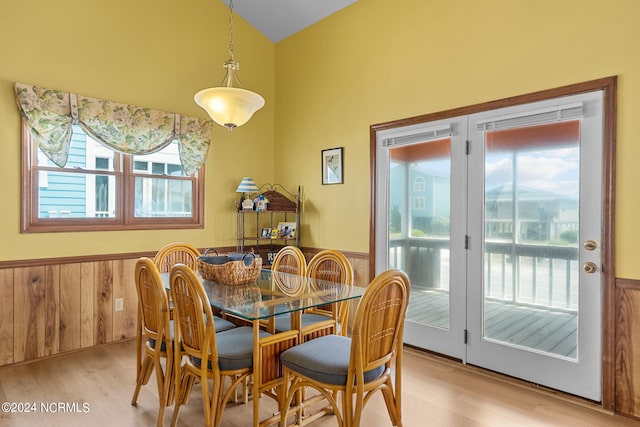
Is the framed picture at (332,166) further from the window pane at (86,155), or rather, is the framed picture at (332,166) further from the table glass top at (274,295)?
the window pane at (86,155)

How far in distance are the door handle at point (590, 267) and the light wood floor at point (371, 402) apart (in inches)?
32.9

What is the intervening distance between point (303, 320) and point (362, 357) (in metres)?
0.83

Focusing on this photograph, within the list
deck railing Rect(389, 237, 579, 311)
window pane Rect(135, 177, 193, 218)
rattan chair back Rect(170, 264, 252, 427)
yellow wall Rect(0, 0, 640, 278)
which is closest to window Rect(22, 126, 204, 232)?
window pane Rect(135, 177, 193, 218)

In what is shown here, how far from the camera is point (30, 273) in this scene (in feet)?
10.5

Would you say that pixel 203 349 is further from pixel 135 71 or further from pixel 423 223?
pixel 135 71

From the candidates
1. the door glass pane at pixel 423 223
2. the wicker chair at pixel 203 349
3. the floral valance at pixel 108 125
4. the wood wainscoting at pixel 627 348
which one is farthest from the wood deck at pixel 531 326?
the floral valance at pixel 108 125

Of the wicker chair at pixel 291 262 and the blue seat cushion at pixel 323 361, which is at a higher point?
the wicker chair at pixel 291 262

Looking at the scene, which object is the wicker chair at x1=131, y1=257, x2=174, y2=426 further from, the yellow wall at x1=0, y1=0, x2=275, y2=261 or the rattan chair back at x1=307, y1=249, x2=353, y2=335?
the yellow wall at x1=0, y1=0, x2=275, y2=261

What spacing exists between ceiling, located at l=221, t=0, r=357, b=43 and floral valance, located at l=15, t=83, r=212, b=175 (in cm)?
135

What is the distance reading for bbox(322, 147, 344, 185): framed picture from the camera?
4.08m

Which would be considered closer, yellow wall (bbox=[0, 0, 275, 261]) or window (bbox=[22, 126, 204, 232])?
yellow wall (bbox=[0, 0, 275, 261])

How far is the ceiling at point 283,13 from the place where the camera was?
4.08 meters

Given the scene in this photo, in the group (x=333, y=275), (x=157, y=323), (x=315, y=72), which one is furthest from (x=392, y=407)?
(x=315, y=72)

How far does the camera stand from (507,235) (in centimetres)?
291
